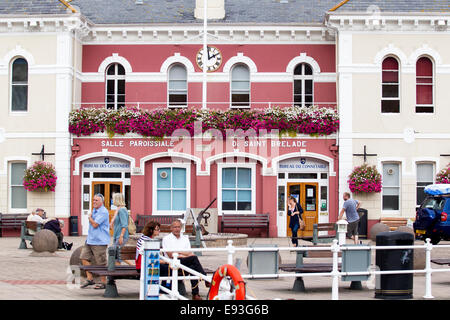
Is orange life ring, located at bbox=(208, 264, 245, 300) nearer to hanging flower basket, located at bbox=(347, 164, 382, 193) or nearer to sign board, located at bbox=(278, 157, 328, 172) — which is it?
hanging flower basket, located at bbox=(347, 164, 382, 193)

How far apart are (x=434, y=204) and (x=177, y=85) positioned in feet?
40.4

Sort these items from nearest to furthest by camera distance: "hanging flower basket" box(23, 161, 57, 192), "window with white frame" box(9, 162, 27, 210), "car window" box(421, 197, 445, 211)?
"car window" box(421, 197, 445, 211)
"hanging flower basket" box(23, 161, 57, 192)
"window with white frame" box(9, 162, 27, 210)

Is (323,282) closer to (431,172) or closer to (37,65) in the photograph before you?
(431,172)

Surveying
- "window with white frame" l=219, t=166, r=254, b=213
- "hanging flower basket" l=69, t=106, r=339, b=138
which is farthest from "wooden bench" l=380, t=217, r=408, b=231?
"window with white frame" l=219, t=166, r=254, b=213

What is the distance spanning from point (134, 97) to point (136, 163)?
319 centimetres

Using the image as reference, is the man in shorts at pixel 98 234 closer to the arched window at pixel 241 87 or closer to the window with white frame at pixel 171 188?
the window with white frame at pixel 171 188

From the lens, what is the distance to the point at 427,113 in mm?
30469

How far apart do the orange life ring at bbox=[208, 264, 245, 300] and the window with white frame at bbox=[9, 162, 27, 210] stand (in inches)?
844

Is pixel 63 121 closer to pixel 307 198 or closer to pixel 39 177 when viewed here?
pixel 39 177

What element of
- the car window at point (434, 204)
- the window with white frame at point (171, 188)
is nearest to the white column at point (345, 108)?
the car window at point (434, 204)

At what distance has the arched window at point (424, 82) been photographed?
3073cm

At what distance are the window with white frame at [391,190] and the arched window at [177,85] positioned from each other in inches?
344

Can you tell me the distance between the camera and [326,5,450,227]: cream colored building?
30297 millimetres
